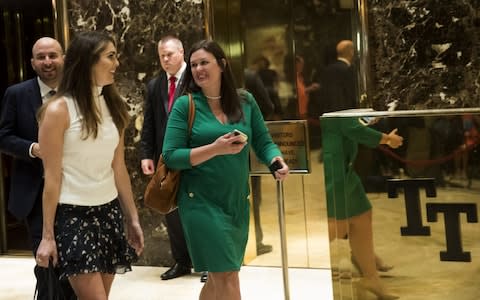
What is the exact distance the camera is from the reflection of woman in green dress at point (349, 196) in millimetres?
3430

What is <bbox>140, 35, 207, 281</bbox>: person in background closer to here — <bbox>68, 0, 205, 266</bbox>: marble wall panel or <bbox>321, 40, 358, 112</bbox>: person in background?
<bbox>68, 0, 205, 266</bbox>: marble wall panel

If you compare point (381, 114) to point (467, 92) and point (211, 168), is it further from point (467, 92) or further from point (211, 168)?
point (467, 92)

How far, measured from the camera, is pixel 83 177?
9.80 ft

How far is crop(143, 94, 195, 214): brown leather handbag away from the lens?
336cm

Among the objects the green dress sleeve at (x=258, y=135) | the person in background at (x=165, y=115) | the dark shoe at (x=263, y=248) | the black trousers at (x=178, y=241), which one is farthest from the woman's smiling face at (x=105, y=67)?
the dark shoe at (x=263, y=248)

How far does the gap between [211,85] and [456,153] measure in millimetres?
1187

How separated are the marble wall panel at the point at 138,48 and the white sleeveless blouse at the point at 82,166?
2853 millimetres

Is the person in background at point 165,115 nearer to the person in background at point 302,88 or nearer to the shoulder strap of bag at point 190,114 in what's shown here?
the person in background at point 302,88

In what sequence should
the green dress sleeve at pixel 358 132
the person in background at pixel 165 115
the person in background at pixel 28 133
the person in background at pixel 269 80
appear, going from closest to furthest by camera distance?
the green dress sleeve at pixel 358 132 < the person in background at pixel 28 133 < the person in background at pixel 165 115 < the person in background at pixel 269 80

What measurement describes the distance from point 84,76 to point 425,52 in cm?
251

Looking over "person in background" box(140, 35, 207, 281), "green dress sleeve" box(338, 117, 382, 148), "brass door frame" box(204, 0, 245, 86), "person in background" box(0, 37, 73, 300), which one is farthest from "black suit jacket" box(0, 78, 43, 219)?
"brass door frame" box(204, 0, 245, 86)

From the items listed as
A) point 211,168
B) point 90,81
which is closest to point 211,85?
point 211,168

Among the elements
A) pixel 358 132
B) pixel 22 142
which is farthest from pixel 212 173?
pixel 22 142

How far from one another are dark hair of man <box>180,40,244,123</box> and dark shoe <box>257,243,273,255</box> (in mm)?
2576
